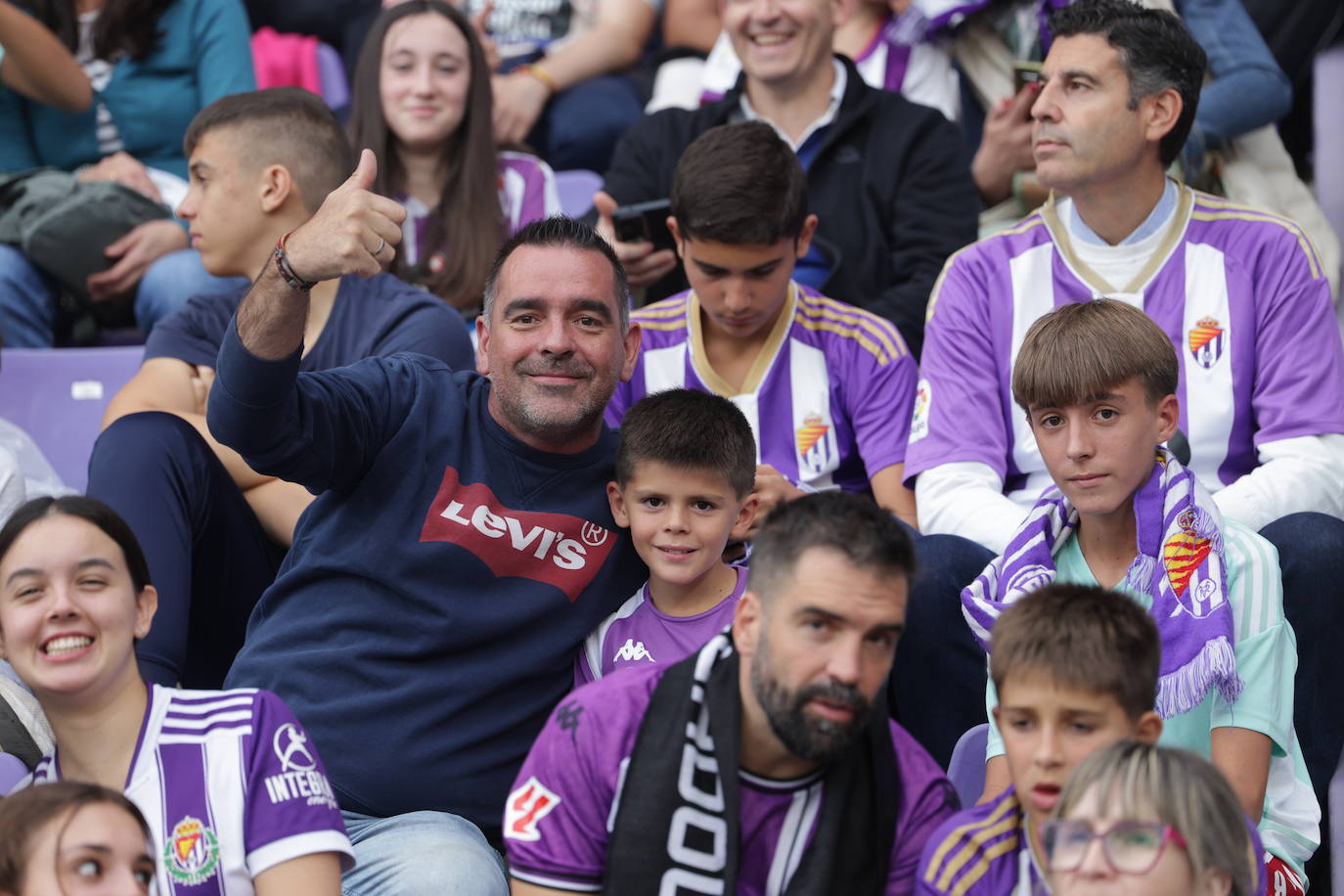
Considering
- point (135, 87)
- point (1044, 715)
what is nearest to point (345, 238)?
point (1044, 715)

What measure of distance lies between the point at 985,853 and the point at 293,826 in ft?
2.83

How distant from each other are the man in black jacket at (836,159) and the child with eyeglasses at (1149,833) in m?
1.86

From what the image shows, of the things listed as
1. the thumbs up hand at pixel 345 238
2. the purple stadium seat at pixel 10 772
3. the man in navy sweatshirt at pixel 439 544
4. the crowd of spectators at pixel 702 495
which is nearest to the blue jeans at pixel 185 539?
the crowd of spectators at pixel 702 495

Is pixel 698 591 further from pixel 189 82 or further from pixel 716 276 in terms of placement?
pixel 189 82

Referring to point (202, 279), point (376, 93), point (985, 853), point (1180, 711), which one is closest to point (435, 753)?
point (985, 853)

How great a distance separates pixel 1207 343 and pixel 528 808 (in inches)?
63.3

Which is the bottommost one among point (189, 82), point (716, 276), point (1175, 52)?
point (716, 276)

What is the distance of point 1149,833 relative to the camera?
186cm

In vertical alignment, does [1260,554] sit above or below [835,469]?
below

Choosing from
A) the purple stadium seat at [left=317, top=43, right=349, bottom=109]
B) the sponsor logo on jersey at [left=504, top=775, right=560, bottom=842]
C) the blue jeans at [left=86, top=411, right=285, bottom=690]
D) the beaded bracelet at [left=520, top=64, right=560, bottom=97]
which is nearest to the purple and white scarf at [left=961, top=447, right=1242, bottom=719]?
the sponsor logo on jersey at [left=504, top=775, right=560, bottom=842]

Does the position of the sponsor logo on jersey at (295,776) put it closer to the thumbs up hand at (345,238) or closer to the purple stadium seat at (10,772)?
the purple stadium seat at (10,772)

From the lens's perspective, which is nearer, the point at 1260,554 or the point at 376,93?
the point at 1260,554

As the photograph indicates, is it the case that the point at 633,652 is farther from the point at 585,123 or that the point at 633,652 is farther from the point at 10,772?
the point at 585,123

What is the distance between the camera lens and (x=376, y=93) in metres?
4.02
